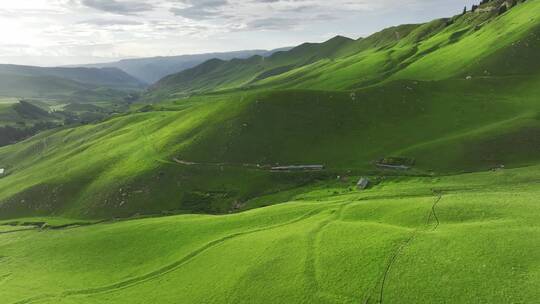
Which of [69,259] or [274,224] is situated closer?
[274,224]

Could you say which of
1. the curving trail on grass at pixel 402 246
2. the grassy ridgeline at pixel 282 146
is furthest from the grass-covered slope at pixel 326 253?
the grassy ridgeline at pixel 282 146

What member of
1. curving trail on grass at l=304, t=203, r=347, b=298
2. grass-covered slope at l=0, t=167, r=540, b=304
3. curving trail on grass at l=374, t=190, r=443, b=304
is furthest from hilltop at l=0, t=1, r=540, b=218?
curving trail on grass at l=374, t=190, r=443, b=304

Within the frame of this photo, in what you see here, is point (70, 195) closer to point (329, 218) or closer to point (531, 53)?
point (329, 218)

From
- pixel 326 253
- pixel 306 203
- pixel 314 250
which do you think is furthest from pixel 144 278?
pixel 306 203

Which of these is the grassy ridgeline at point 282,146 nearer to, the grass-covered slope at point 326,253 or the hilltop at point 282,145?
the hilltop at point 282,145

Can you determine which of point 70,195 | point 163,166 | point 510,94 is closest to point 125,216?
point 163,166

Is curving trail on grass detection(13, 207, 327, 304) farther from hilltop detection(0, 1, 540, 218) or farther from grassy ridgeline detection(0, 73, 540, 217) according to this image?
grassy ridgeline detection(0, 73, 540, 217)

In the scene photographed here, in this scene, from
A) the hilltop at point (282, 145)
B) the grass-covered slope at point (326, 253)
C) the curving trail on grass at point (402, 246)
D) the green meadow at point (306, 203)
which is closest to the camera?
the grass-covered slope at point (326, 253)

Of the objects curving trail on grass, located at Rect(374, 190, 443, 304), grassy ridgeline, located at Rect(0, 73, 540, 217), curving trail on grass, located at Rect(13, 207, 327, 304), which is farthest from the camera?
grassy ridgeline, located at Rect(0, 73, 540, 217)
